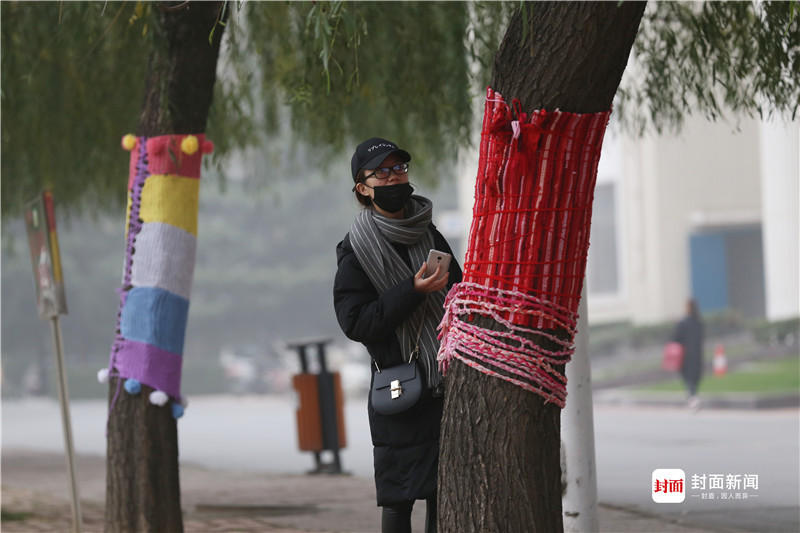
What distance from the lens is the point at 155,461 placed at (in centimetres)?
741

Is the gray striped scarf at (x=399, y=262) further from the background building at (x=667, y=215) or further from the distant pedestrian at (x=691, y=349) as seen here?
the background building at (x=667, y=215)

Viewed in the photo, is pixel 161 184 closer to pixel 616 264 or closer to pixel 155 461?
pixel 155 461

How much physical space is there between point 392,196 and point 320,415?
8.58 m

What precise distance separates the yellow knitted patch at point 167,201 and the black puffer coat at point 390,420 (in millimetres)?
2981

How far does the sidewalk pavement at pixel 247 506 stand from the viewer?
847cm

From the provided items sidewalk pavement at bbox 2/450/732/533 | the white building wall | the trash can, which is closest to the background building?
the white building wall

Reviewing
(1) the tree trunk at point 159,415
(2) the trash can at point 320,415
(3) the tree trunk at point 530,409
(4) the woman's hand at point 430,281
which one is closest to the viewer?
(3) the tree trunk at point 530,409

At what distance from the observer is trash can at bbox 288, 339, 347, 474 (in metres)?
13.0

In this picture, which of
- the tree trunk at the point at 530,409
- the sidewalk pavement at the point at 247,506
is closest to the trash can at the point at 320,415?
the sidewalk pavement at the point at 247,506

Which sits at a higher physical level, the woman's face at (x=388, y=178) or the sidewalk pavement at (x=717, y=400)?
the woman's face at (x=388, y=178)

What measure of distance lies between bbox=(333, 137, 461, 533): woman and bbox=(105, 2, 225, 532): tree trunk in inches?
115

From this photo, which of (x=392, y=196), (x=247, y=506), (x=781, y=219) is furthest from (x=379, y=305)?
(x=781, y=219)

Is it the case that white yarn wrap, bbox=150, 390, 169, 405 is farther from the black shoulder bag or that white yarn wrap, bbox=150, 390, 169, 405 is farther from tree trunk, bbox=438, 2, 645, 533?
tree trunk, bbox=438, 2, 645, 533

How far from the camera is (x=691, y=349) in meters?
19.4
